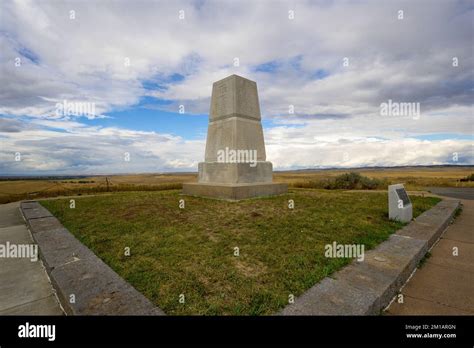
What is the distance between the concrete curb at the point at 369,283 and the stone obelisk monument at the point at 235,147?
492 centimetres

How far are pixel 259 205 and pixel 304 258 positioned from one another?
3738 millimetres

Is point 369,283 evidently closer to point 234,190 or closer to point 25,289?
point 25,289

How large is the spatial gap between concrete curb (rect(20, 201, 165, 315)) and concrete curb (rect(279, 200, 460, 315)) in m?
1.40

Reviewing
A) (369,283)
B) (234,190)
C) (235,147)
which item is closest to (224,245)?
(369,283)

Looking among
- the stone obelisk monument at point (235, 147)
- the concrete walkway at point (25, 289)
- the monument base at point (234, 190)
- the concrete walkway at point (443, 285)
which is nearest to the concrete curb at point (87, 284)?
the concrete walkway at point (25, 289)

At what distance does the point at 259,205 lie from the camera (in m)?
6.88

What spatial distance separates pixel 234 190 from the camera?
7555 mm

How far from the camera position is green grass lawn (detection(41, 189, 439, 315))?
7.61ft

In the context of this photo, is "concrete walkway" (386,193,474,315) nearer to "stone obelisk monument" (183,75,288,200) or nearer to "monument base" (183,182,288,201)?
"monument base" (183,182,288,201)

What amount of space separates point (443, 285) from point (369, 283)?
1246mm

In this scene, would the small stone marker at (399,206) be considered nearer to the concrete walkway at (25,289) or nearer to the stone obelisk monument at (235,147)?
the stone obelisk monument at (235,147)

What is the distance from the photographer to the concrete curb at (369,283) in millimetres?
2020
